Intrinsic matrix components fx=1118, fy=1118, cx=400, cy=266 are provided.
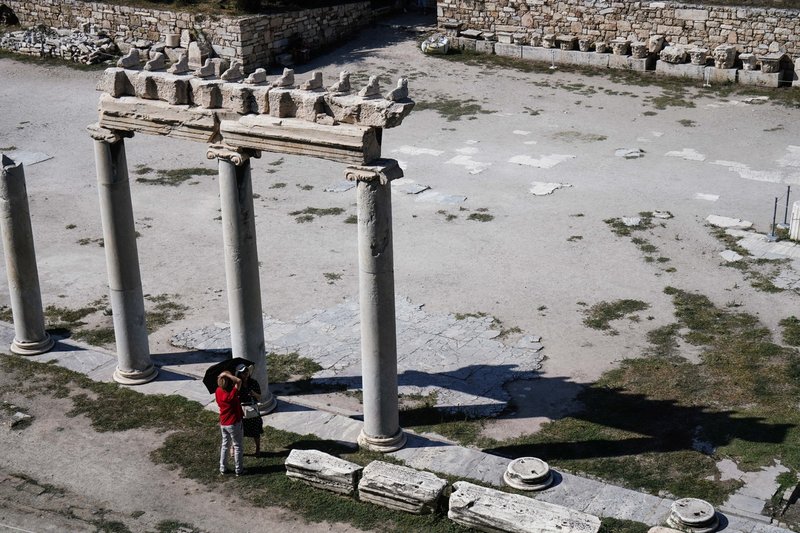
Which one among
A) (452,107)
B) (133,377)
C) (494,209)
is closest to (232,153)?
(133,377)

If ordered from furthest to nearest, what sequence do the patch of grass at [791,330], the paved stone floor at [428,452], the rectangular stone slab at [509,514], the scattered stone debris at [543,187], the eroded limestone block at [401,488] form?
the scattered stone debris at [543,187]
the patch of grass at [791,330]
the eroded limestone block at [401,488]
the paved stone floor at [428,452]
the rectangular stone slab at [509,514]

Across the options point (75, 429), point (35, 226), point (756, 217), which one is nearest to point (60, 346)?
point (75, 429)

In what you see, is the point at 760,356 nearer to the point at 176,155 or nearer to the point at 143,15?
the point at 176,155

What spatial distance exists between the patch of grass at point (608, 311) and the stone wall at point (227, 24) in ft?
52.2

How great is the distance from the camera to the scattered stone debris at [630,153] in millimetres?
24109

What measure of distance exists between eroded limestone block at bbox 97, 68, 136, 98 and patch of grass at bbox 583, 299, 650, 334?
297 inches

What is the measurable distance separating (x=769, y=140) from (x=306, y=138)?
15.5m

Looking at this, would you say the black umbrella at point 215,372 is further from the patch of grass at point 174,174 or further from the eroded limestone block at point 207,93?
the patch of grass at point 174,174

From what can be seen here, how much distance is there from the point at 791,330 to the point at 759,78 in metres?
13.4

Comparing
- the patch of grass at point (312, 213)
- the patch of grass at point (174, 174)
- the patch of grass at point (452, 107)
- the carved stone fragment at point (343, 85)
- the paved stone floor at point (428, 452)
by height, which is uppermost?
the carved stone fragment at point (343, 85)

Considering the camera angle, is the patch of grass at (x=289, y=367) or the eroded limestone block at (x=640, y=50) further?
the eroded limestone block at (x=640, y=50)

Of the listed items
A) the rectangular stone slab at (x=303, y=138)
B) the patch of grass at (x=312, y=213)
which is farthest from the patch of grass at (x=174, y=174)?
the rectangular stone slab at (x=303, y=138)

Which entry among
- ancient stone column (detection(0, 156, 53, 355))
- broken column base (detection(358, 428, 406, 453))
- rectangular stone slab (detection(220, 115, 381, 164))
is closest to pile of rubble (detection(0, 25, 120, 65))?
ancient stone column (detection(0, 156, 53, 355))

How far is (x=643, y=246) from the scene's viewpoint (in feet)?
64.4
